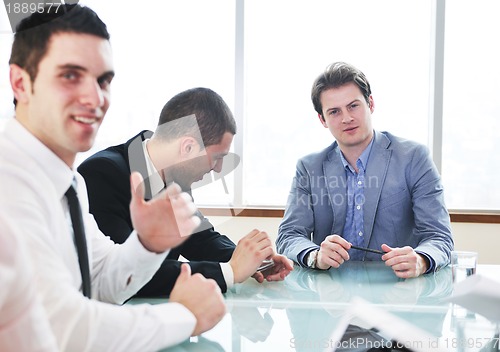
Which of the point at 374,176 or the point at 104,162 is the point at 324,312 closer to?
the point at 104,162

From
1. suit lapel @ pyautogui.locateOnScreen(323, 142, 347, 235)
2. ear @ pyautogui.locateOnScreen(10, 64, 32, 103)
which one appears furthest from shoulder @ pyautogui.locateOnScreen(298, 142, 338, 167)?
ear @ pyautogui.locateOnScreen(10, 64, 32, 103)

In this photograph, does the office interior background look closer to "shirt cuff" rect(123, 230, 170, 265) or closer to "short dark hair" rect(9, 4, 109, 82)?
"shirt cuff" rect(123, 230, 170, 265)

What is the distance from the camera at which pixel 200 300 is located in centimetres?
61

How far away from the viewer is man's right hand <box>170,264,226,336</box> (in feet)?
1.99

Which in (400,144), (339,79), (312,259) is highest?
(339,79)

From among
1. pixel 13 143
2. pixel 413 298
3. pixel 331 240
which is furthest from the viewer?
pixel 331 240

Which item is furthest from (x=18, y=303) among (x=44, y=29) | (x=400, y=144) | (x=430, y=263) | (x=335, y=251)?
(x=400, y=144)

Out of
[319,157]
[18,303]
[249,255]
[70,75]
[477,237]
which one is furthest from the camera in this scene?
[477,237]

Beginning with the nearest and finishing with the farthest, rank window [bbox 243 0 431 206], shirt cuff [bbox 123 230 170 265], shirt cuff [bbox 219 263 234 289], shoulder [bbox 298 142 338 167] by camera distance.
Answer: shirt cuff [bbox 123 230 170 265] → shirt cuff [bbox 219 263 234 289] → shoulder [bbox 298 142 338 167] → window [bbox 243 0 431 206]

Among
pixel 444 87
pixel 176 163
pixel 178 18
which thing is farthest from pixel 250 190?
pixel 176 163

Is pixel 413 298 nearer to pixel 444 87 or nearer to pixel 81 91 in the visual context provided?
pixel 81 91

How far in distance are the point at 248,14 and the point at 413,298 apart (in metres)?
2.00

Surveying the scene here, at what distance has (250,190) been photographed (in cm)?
257

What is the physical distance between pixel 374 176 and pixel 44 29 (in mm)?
1262
